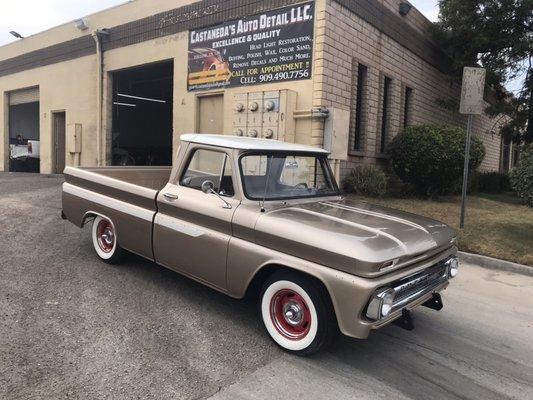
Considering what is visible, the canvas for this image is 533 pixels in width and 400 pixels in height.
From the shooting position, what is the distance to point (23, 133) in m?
24.7

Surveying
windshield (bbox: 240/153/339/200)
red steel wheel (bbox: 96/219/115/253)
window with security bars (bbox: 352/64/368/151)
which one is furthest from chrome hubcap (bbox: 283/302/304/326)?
window with security bars (bbox: 352/64/368/151)

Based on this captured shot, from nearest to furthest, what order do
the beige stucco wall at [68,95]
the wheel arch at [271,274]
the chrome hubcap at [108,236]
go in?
the wheel arch at [271,274] < the chrome hubcap at [108,236] < the beige stucco wall at [68,95]

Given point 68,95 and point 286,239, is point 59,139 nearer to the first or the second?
point 68,95

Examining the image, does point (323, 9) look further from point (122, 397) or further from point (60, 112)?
point (60, 112)

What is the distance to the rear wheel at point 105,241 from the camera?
18.7 ft

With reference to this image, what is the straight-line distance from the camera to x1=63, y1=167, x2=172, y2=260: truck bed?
508 centimetres

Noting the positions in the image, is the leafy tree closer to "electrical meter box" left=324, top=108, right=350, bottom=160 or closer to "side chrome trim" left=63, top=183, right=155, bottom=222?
"electrical meter box" left=324, top=108, right=350, bottom=160

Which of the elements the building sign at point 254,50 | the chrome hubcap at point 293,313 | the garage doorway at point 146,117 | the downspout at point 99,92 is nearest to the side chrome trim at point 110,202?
the chrome hubcap at point 293,313

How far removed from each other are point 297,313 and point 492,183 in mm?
15962

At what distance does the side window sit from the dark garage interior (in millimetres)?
17880

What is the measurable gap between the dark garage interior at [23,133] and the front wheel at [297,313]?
19.2 meters

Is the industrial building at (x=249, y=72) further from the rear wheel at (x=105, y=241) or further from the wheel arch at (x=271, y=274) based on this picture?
the wheel arch at (x=271, y=274)

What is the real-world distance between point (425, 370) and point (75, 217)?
4.68 m

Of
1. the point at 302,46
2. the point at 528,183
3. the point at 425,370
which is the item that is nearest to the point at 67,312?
the point at 425,370
